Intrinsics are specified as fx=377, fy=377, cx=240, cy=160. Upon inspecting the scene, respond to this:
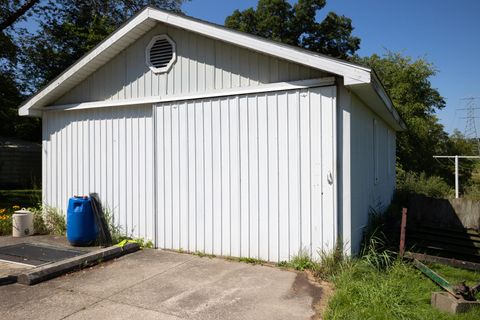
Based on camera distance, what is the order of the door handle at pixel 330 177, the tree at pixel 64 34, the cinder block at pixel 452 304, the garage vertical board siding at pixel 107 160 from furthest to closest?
the tree at pixel 64 34 < the garage vertical board siding at pixel 107 160 < the door handle at pixel 330 177 < the cinder block at pixel 452 304

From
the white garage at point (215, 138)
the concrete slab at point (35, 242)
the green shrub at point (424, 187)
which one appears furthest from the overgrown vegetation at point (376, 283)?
the green shrub at point (424, 187)

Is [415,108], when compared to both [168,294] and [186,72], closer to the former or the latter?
[186,72]

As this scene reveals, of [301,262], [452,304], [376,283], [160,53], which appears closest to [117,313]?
[301,262]

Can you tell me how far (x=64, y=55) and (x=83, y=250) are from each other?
1594cm

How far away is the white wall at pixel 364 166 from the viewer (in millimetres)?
5574

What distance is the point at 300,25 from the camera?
2961 centimetres

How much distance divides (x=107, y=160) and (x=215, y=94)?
2.73m

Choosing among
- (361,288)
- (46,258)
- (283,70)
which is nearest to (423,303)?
(361,288)

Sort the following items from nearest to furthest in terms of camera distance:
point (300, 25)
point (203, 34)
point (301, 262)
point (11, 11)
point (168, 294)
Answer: point (168, 294), point (301, 262), point (203, 34), point (11, 11), point (300, 25)

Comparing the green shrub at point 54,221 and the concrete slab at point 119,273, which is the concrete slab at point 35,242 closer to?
the green shrub at point 54,221

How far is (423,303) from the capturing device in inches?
164

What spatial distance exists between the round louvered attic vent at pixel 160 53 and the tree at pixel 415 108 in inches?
595

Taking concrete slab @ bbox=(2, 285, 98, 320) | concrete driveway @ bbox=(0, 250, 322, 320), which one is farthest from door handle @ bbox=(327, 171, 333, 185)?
concrete slab @ bbox=(2, 285, 98, 320)

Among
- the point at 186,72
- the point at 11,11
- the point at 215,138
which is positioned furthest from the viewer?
the point at 11,11
